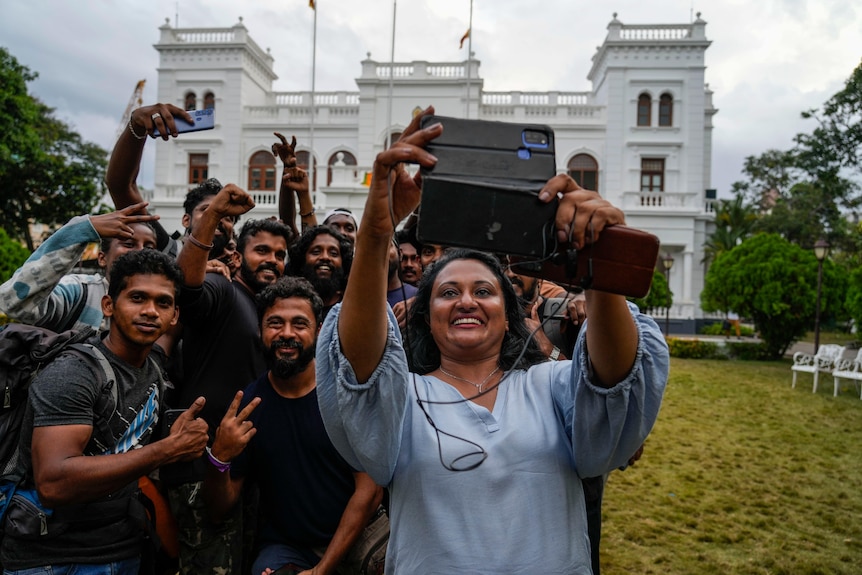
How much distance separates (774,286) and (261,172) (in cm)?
2055

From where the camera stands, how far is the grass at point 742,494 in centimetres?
440

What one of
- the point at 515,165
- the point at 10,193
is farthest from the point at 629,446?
the point at 10,193

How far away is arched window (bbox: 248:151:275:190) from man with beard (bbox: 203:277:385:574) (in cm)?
2554

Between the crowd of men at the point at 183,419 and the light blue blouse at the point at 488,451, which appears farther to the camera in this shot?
the crowd of men at the point at 183,419

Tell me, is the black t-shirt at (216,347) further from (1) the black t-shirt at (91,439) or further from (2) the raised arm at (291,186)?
(2) the raised arm at (291,186)

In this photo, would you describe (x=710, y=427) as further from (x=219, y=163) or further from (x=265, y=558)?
(x=219, y=163)

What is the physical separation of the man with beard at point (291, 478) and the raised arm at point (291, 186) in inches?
58.0

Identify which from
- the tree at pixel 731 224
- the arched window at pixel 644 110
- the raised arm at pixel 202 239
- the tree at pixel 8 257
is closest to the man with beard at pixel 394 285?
the raised arm at pixel 202 239

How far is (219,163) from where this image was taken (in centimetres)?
2653

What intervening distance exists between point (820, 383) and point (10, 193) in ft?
86.1

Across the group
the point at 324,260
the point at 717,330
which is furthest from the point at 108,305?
the point at 717,330

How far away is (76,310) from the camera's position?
8.71 ft

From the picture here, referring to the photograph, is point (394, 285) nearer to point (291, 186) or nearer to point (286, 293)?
point (291, 186)

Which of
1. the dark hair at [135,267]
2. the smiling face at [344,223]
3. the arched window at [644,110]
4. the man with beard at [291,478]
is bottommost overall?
the man with beard at [291,478]
